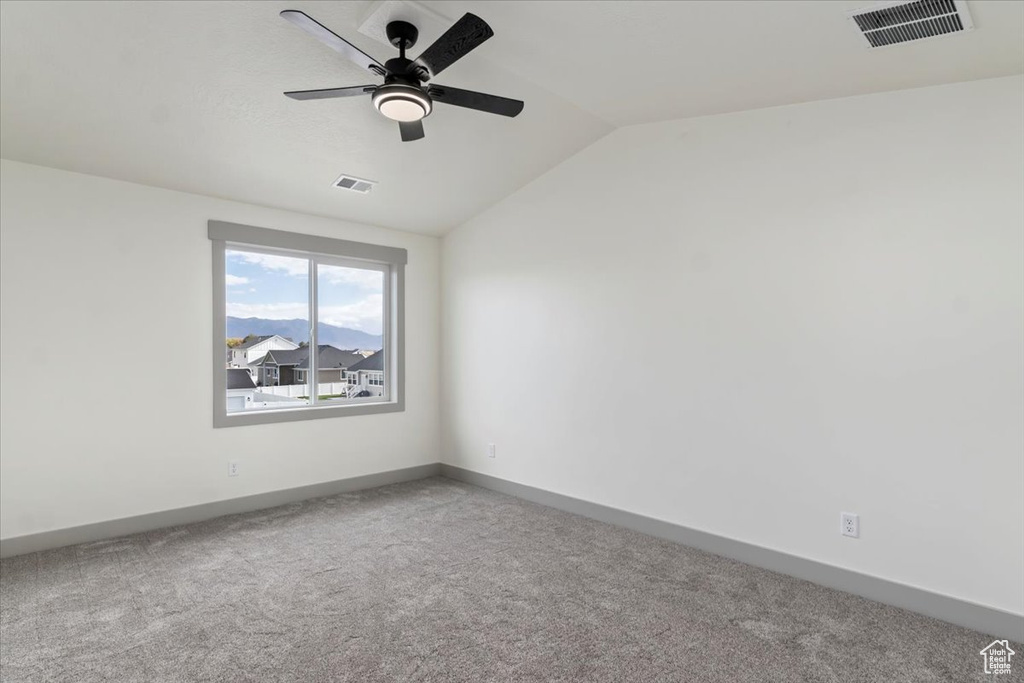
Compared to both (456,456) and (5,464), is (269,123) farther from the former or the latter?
(456,456)

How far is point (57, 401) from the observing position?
11.5 feet

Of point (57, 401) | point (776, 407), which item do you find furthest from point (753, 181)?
point (57, 401)

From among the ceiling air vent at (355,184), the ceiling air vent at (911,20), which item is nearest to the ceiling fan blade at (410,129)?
the ceiling air vent at (355,184)

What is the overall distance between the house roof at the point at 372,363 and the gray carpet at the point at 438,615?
1840 mm

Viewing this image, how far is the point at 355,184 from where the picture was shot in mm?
4211

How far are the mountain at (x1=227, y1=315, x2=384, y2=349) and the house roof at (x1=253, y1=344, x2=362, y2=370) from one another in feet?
0.22

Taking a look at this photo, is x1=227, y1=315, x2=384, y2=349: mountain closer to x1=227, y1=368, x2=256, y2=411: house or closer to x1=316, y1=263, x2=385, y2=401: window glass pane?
x1=316, y1=263, x2=385, y2=401: window glass pane

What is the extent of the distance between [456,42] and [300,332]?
340 centimetres

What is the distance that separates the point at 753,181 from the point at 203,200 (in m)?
3.97

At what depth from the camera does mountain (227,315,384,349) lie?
4.44 metres

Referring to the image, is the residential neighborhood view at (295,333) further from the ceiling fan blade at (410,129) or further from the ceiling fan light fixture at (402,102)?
the ceiling fan light fixture at (402,102)


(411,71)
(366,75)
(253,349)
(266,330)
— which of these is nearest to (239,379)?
(253,349)

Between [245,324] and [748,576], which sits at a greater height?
[245,324]

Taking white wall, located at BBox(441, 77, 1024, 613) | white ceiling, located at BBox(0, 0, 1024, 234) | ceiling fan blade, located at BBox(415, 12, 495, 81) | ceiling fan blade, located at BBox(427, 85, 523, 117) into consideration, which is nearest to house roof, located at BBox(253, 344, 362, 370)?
white ceiling, located at BBox(0, 0, 1024, 234)
